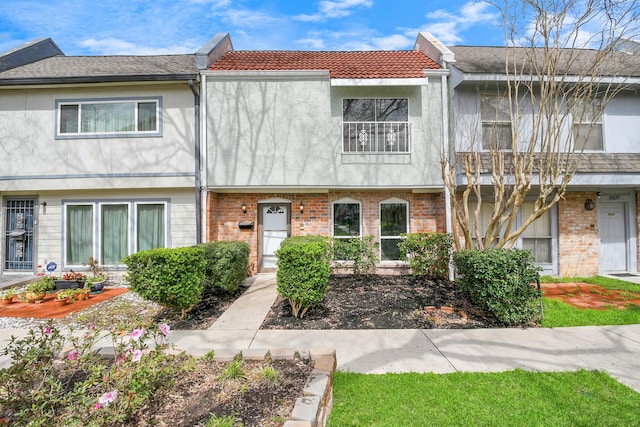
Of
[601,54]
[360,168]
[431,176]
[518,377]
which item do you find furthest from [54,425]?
[601,54]

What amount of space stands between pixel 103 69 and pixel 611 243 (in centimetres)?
1630

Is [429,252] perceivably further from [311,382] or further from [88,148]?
[88,148]

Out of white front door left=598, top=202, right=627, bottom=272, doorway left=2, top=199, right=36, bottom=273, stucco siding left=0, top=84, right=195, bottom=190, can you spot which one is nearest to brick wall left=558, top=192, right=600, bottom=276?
white front door left=598, top=202, right=627, bottom=272

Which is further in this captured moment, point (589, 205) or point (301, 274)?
point (589, 205)

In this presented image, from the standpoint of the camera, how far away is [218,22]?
11.1m

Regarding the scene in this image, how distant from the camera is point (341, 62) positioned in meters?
9.94

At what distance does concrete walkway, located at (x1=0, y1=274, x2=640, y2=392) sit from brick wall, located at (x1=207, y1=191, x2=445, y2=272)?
4042 mm

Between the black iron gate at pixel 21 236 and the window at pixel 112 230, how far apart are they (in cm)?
109

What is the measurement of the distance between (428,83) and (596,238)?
272 inches

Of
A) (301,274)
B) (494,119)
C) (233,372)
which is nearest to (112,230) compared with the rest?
(301,274)

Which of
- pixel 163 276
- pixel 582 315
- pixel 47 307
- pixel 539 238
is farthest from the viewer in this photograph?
pixel 539 238

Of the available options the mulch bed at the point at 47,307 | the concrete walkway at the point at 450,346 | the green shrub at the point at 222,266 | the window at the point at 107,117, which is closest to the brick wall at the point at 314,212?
the green shrub at the point at 222,266

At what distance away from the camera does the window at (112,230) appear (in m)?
9.03

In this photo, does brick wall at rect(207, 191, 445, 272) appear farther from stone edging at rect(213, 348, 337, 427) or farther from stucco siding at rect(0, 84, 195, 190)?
stone edging at rect(213, 348, 337, 427)
